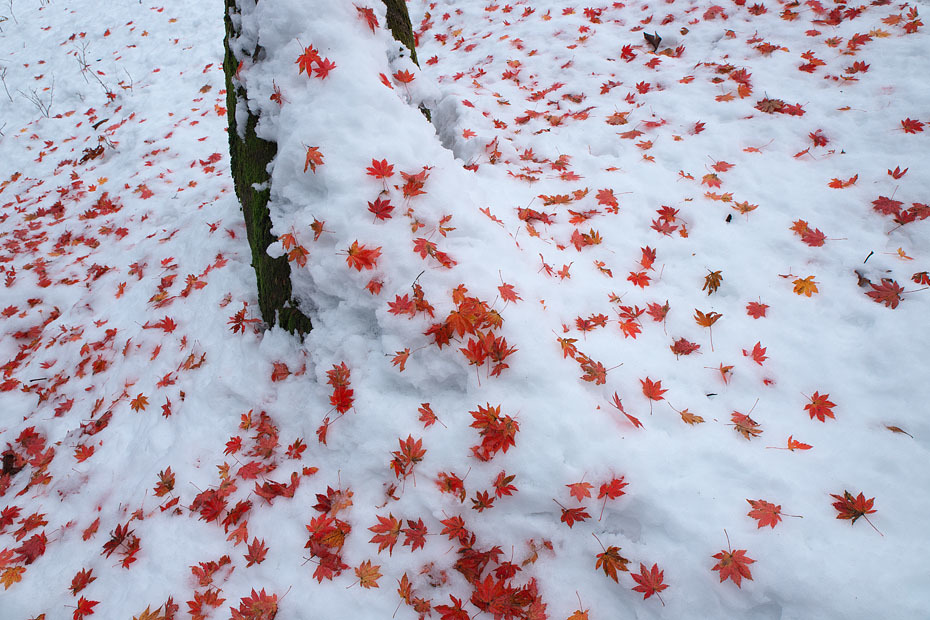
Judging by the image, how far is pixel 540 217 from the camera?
3.20 metres

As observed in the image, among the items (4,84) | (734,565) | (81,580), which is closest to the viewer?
(734,565)

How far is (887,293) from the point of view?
7.94 ft

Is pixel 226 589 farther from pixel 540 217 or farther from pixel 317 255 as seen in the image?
pixel 540 217

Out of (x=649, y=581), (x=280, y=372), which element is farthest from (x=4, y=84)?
(x=649, y=581)

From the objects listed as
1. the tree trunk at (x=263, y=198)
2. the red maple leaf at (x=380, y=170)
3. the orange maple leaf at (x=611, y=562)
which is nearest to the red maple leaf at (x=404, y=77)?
the tree trunk at (x=263, y=198)

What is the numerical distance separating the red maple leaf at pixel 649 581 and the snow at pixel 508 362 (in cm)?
3

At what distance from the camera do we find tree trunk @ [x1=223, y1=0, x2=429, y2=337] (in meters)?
2.50

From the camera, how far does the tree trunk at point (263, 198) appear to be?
8.19 feet

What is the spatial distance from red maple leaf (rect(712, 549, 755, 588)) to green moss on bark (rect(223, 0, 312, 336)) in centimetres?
221

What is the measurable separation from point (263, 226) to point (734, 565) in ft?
9.41

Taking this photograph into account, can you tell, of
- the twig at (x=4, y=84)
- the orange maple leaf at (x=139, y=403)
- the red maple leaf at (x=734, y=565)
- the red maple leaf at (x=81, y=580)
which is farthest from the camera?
the twig at (x=4, y=84)

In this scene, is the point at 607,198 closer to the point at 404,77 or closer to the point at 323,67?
the point at 404,77

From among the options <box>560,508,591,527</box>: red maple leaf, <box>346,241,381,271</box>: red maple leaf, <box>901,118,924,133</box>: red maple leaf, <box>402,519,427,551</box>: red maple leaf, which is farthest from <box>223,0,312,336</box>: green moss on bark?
<box>901,118,924,133</box>: red maple leaf

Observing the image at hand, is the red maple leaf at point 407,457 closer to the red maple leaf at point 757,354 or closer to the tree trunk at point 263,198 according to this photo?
the tree trunk at point 263,198
